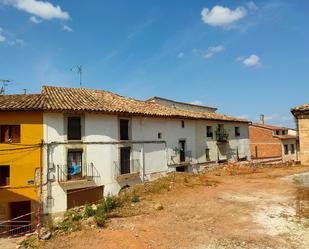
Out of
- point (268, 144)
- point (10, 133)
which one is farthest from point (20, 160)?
point (268, 144)

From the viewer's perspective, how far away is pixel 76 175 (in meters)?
22.8

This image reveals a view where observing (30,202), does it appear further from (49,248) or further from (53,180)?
(49,248)

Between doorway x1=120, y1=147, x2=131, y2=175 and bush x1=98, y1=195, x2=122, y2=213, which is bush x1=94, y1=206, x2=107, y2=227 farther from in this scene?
doorway x1=120, y1=147, x2=131, y2=175

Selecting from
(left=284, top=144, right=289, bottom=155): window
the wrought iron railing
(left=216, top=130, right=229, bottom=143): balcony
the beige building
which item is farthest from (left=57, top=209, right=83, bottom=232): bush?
(left=284, top=144, right=289, bottom=155): window

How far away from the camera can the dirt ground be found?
37.2 feet

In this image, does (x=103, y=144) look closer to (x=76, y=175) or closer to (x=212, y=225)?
(x=76, y=175)

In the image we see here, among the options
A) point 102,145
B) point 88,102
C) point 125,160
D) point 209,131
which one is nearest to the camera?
point 102,145

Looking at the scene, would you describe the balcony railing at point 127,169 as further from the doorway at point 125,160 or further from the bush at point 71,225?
the bush at point 71,225

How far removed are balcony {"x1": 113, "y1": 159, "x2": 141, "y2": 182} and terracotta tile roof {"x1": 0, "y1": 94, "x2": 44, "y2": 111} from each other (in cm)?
719

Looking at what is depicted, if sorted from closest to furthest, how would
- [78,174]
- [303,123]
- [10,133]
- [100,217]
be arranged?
[100,217]
[303,123]
[10,133]
[78,174]

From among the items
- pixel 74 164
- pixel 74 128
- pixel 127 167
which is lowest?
pixel 127 167

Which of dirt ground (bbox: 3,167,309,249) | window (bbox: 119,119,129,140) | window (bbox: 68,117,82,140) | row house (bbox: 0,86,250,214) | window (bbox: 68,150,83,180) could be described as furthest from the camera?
window (bbox: 119,119,129,140)

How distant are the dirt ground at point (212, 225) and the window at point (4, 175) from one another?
1008cm

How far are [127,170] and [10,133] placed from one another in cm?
910
